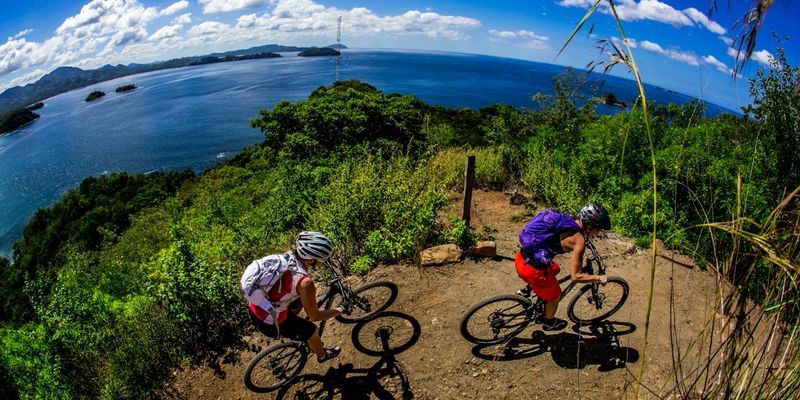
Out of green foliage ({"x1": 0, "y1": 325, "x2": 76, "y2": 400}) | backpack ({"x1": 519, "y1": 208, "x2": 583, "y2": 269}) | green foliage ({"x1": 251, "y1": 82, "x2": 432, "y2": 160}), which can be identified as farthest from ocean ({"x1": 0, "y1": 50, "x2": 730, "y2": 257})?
green foliage ({"x1": 0, "y1": 325, "x2": 76, "y2": 400})

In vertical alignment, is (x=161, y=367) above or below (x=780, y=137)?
below

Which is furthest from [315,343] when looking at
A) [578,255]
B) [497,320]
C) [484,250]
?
[484,250]

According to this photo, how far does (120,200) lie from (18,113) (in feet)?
400

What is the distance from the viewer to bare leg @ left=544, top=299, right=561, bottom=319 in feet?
16.2

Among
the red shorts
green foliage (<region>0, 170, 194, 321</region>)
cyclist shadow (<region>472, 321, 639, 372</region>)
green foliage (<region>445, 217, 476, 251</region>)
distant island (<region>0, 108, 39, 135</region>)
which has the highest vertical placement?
distant island (<region>0, 108, 39, 135</region>)

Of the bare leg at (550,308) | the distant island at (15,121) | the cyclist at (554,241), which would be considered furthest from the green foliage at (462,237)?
the distant island at (15,121)

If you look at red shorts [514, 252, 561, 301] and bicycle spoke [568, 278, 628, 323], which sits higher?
red shorts [514, 252, 561, 301]

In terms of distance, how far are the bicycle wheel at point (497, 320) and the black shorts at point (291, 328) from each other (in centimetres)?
215

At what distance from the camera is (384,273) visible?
724 cm

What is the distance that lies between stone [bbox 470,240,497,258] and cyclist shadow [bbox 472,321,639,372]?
2233 millimetres

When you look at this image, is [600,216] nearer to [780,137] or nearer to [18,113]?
[780,137]

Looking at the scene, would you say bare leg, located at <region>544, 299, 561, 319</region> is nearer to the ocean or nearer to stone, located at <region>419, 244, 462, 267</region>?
stone, located at <region>419, 244, 462, 267</region>

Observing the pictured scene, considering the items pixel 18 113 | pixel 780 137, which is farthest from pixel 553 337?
pixel 18 113

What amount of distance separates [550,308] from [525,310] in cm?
34
